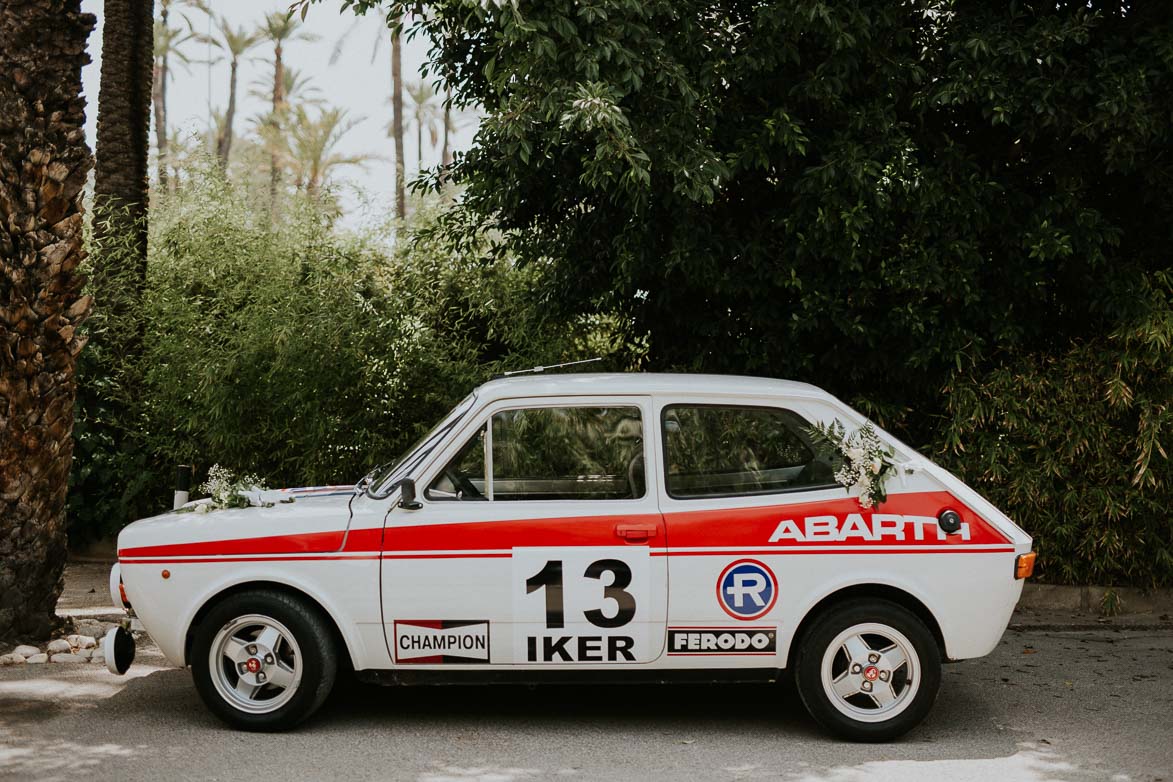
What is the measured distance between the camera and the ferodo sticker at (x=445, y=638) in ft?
18.1

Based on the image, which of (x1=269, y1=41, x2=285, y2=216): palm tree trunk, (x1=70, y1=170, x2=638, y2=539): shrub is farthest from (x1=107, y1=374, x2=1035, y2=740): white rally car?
(x1=269, y1=41, x2=285, y2=216): palm tree trunk

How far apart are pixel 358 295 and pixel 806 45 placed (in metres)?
4.21

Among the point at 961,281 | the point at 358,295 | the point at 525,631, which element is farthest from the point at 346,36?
the point at 525,631

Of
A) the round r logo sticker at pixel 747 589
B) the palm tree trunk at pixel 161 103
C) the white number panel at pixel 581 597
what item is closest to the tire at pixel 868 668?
the round r logo sticker at pixel 747 589

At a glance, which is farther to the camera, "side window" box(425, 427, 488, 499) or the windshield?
the windshield

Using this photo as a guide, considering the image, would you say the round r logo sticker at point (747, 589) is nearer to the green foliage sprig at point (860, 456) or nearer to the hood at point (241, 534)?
the green foliage sprig at point (860, 456)

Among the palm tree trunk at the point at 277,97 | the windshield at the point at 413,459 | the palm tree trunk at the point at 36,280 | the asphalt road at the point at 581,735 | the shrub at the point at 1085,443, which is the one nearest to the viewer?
the asphalt road at the point at 581,735

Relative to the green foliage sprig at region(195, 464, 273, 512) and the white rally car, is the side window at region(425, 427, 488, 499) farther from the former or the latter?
the green foliage sprig at region(195, 464, 273, 512)

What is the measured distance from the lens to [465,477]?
564 centimetres

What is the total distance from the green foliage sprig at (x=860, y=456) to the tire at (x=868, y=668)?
1.83 feet

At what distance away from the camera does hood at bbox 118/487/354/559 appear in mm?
5555

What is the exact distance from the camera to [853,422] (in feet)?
18.9

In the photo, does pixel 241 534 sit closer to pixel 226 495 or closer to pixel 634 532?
pixel 226 495

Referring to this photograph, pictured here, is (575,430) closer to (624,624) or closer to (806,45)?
(624,624)
